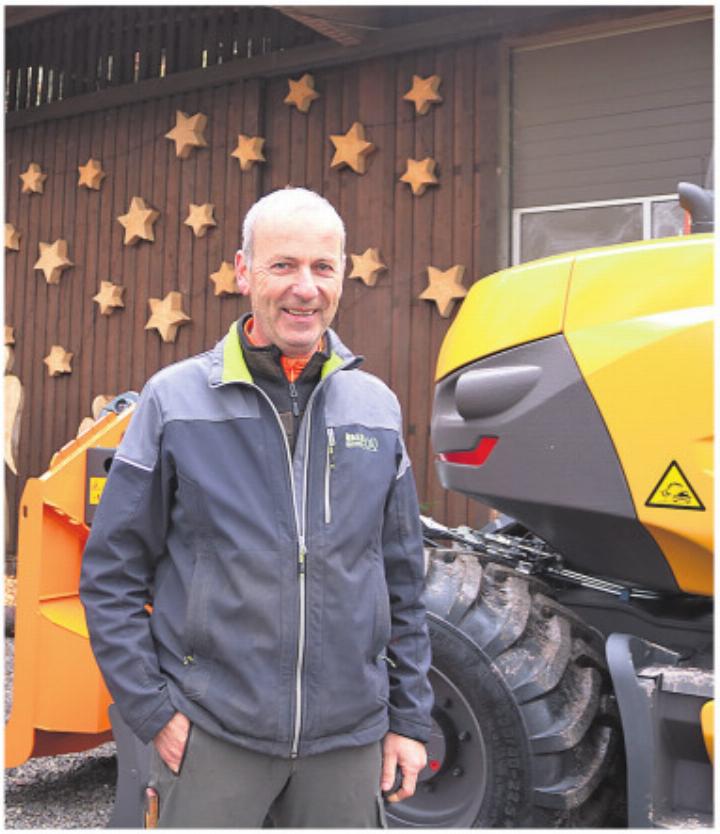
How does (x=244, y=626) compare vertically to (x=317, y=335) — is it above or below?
below

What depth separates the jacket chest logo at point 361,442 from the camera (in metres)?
2.05

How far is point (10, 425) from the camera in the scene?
8.94 m

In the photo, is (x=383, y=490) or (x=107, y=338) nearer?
(x=383, y=490)

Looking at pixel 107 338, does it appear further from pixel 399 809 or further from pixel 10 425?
pixel 399 809

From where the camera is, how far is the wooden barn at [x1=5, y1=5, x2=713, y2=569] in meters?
7.31

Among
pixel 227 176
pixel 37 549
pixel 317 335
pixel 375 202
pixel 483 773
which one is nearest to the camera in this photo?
pixel 317 335

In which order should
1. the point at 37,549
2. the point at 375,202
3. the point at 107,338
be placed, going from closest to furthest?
the point at 37,549, the point at 375,202, the point at 107,338

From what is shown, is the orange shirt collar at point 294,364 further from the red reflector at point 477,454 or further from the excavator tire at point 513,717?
the excavator tire at point 513,717

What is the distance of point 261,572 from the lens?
1.90 meters

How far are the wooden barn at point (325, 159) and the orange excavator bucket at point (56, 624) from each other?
4479 mm

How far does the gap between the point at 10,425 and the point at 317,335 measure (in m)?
7.53

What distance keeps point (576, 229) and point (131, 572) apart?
20.1 feet

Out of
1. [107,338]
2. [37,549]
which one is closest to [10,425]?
[107,338]

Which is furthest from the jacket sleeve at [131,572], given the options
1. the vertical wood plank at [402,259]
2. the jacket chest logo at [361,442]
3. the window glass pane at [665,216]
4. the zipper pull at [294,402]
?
the vertical wood plank at [402,259]
